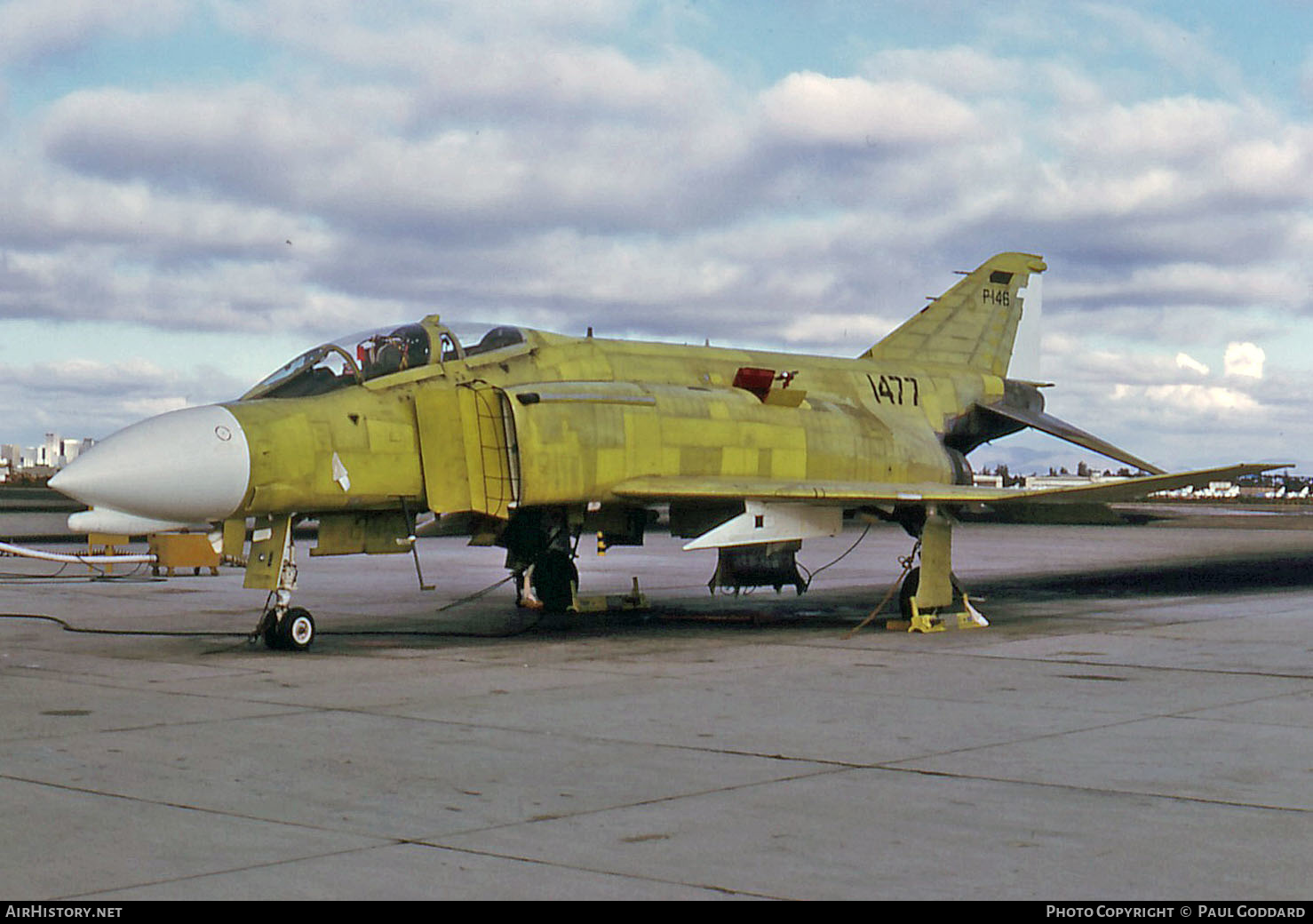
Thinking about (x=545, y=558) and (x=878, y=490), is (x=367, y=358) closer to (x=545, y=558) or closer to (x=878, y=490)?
(x=545, y=558)

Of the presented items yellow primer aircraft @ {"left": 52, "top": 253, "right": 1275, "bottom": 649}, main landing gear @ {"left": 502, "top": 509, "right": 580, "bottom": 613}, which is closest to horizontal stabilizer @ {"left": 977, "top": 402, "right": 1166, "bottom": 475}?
yellow primer aircraft @ {"left": 52, "top": 253, "right": 1275, "bottom": 649}

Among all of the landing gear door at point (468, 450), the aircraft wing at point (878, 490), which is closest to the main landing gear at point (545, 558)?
the aircraft wing at point (878, 490)

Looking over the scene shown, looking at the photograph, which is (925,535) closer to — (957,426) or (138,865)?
(957,426)

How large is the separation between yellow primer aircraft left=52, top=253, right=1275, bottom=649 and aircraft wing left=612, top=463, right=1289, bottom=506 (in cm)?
A: 3

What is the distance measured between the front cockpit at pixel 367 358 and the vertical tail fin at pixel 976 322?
7.45 metres

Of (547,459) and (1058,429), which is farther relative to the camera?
(1058,429)

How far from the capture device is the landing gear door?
40.4ft

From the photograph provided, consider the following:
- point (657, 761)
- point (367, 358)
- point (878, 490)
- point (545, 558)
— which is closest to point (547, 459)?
point (367, 358)

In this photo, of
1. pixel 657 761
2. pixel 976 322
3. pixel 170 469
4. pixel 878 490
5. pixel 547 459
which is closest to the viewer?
pixel 657 761

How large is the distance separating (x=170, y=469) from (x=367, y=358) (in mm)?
2360

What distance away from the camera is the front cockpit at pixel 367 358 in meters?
12.0

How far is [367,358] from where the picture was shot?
12312mm

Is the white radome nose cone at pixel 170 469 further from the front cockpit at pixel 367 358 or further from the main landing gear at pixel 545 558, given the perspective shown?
the main landing gear at pixel 545 558

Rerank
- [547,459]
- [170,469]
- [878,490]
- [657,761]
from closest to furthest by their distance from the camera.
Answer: [657,761] → [170,469] → [547,459] → [878,490]
